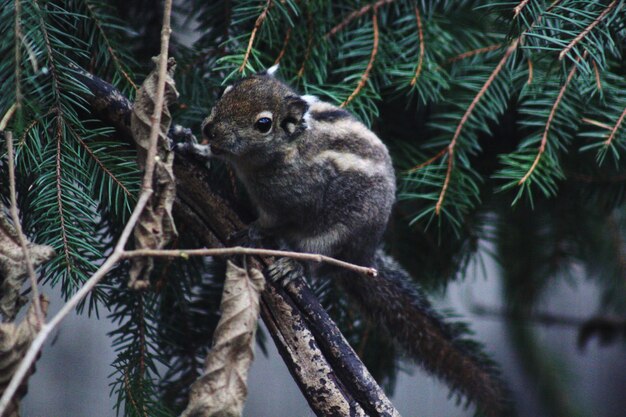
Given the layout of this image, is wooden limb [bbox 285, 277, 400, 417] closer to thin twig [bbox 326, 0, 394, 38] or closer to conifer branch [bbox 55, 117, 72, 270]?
conifer branch [bbox 55, 117, 72, 270]

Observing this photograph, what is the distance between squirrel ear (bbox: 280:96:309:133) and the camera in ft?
5.09

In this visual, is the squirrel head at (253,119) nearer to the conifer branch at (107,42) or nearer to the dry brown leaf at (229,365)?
the conifer branch at (107,42)

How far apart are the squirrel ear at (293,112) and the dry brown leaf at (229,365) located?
721 millimetres

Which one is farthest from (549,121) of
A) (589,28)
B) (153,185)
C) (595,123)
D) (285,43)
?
(153,185)

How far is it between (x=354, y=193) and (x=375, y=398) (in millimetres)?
634

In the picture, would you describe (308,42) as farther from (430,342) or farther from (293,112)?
(430,342)

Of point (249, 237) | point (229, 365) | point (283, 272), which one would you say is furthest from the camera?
point (249, 237)

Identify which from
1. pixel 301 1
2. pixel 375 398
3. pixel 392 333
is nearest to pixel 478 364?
pixel 392 333

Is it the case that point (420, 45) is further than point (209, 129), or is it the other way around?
point (420, 45)

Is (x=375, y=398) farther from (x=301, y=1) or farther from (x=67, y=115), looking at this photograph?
(x=301, y=1)

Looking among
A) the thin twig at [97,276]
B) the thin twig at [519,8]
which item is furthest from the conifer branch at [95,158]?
the thin twig at [519,8]

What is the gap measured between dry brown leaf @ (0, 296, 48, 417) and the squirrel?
0.63 metres

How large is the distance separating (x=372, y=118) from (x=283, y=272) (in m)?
0.54

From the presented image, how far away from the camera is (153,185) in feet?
3.15
